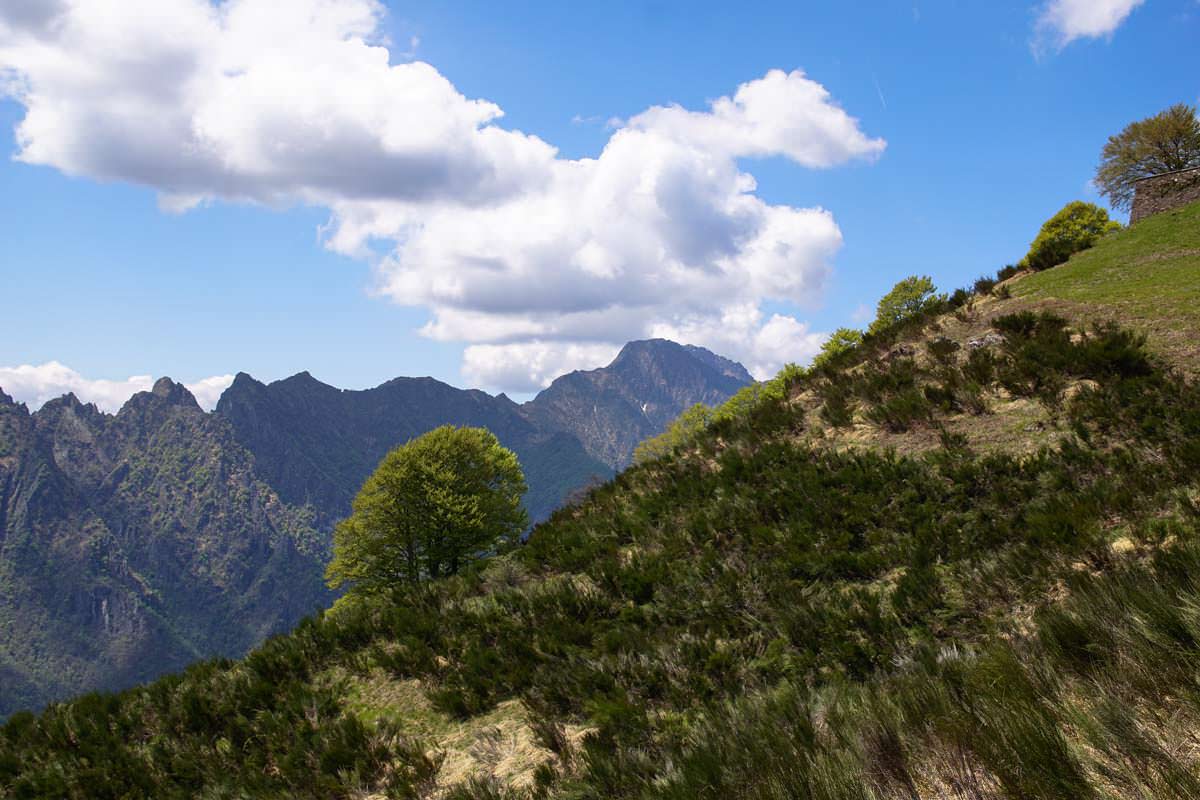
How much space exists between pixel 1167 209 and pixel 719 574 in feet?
89.3

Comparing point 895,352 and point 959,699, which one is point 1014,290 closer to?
point 895,352

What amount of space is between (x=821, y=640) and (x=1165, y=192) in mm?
29603

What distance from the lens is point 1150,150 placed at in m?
39.1

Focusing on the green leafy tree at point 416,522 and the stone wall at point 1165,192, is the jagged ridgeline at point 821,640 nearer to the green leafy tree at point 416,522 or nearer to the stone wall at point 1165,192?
the stone wall at point 1165,192

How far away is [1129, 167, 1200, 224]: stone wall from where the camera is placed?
23.1m

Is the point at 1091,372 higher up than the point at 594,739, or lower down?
higher up

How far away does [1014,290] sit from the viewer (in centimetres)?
1866

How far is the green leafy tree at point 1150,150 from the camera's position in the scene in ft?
123

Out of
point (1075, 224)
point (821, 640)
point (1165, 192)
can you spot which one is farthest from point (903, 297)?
point (821, 640)

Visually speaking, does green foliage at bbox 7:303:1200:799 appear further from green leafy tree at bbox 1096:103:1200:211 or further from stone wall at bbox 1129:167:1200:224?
green leafy tree at bbox 1096:103:1200:211

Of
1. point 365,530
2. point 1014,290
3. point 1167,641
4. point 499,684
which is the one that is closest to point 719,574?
point 499,684

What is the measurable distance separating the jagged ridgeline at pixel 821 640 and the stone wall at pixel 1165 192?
13363mm

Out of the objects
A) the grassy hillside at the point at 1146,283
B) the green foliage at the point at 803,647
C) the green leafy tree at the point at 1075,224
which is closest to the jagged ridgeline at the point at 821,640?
the green foliage at the point at 803,647

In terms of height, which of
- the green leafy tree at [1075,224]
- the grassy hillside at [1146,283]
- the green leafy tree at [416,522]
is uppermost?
the green leafy tree at [1075,224]
